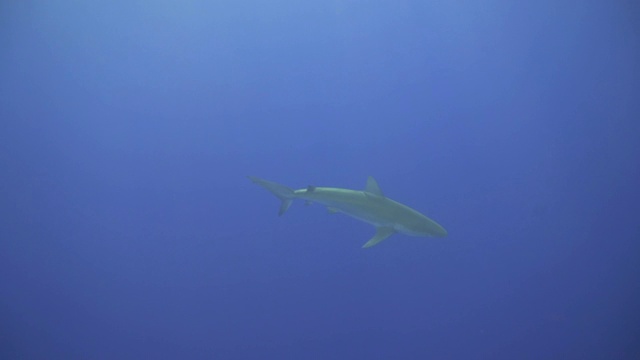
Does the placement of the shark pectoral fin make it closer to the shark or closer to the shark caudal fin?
the shark

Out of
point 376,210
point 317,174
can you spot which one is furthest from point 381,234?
point 317,174

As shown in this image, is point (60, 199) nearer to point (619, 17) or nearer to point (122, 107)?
point (122, 107)

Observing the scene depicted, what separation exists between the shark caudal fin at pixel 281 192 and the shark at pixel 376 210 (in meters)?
0.06

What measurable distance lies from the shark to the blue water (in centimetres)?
14

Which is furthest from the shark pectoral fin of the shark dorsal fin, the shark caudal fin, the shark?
the shark caudal fin

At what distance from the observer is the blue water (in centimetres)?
234

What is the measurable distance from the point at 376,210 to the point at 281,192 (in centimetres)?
36

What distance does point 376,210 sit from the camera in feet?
7.30

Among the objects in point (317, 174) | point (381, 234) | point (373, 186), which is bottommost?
point (381, 234)

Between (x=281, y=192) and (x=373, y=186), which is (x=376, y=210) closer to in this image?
(x=373, y=186)

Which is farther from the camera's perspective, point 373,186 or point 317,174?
point 317,174

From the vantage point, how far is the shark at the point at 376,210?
7.26 ft

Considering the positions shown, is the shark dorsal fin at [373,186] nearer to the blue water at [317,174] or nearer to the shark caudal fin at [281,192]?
the blue water at [317,174]

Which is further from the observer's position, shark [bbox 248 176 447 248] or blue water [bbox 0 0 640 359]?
blue water [bbox 0 0 640 359]
